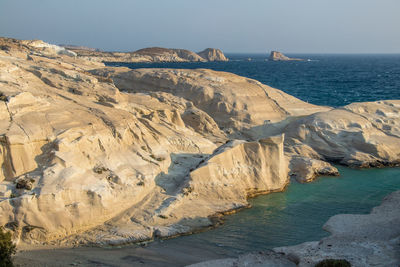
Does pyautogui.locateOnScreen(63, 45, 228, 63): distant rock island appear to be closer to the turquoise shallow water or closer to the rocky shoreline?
the rocky shoreline

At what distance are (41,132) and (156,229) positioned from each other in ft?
17.8

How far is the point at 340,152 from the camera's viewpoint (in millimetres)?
24656

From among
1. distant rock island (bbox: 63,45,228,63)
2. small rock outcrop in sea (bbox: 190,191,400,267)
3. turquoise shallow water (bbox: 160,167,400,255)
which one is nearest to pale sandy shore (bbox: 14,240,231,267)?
turquoise shallow water (bbox: 160,167,400,255)

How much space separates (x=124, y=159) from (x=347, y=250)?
8.59 meters

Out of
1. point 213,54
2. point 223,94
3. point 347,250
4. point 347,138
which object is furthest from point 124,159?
point 213,54

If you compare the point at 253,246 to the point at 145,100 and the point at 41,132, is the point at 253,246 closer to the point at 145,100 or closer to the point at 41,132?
the point at 41,132

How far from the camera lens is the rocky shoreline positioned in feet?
43.7

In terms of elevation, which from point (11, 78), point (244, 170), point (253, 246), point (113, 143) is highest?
point (11, 78)

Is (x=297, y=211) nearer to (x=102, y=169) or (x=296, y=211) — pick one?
(x=296, y=211)

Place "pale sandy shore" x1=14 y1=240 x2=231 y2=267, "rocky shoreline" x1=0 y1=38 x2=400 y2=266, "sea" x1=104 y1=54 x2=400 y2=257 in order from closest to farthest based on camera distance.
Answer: "pale sandy shore" x1=14 y1=240 x2=231 y2=267 < "rocky shoreline" x1=0 y1=38 x2=400 y2=266 < "sea" x1=104 y1=54 x2=400 y2=257

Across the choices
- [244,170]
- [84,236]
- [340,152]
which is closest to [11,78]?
[84,236]

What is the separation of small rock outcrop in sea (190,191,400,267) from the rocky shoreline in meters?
3.12

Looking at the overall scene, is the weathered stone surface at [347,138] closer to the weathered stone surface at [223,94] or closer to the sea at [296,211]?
the sea at [296,211]

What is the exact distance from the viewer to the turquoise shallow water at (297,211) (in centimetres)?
1373
